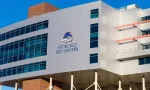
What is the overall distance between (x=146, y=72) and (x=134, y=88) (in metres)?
8.07

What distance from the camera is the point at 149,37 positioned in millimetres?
50750

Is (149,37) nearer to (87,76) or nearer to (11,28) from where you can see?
(87,76)

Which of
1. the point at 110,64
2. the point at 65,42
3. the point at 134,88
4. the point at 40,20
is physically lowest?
the point at 134,88

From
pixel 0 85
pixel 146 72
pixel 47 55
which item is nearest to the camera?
pixel 146 72

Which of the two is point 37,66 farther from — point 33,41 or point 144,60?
point 144,60

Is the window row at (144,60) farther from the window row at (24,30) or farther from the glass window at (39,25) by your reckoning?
the glass window at (39,25)

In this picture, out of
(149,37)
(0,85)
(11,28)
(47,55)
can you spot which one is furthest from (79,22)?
(0,85)

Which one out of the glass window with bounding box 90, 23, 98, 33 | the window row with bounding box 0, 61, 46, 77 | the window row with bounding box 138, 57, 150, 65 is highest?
the glass window with bounding box 90, 23, 98, 33

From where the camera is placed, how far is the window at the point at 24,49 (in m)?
53.8

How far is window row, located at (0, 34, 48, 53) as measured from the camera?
54.1 m

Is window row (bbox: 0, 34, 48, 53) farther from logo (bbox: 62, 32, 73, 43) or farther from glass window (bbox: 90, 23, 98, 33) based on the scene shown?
glass window (bbox: 90, 23, 98, 33)

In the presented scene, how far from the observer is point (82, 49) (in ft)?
161

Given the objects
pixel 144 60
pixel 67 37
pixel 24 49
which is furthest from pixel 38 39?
pixel 144 60

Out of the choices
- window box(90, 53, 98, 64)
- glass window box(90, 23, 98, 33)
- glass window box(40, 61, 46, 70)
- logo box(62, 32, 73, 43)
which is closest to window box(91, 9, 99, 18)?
glass window box(90, 23, 98, 33)
